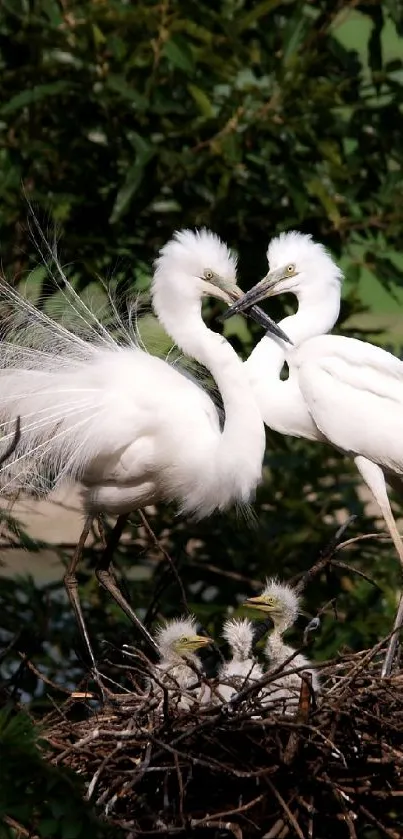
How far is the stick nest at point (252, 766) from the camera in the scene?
3387mm

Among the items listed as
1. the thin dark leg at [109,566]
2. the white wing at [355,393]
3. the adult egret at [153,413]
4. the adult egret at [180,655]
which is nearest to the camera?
the adult egret at [180,655]

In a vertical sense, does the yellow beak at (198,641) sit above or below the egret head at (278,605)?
below

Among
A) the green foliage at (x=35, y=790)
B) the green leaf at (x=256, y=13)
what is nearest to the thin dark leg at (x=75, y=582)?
the green leaf at (x=256, y=13)

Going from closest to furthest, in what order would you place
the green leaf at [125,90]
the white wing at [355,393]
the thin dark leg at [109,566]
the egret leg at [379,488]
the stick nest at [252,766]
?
1. the stick nest at [252,766]
2. the white wing at [355,393]
3. the egret leg at [379,488]
4. the thin dark leg at [109,566]
5. the green leaf at [125,90]

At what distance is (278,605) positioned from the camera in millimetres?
4086

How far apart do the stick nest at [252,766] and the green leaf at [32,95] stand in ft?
6.50

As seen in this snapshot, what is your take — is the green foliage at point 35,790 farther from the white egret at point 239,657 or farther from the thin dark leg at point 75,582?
the thin dark leg at point 75,582

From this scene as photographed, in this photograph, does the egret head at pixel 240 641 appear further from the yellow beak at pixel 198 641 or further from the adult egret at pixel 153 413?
the adult egret at pixel 153 413

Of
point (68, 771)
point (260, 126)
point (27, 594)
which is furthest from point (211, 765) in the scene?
point (260, 126)

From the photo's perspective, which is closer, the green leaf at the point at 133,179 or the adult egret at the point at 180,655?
the adult egret at the point at 180,655

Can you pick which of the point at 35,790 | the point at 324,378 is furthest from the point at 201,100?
the point at 35,790

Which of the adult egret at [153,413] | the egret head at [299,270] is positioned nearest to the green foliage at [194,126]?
the egret head at [299,270]

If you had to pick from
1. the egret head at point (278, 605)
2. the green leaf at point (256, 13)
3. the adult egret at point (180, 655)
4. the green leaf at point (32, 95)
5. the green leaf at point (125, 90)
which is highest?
the green leaf at point (256, 13)

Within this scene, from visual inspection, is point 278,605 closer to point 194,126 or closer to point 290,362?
point 290,362
